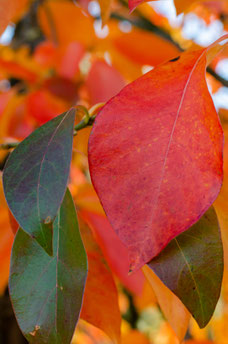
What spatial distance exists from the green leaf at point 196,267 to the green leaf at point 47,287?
7cm

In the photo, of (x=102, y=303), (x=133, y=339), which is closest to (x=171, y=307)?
(x=102, y=303)

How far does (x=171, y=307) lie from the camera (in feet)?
1.51

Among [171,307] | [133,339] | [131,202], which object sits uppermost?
[131,202]

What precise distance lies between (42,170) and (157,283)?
0.17m

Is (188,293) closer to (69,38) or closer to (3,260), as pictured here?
(3,260)

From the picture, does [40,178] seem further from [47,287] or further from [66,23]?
[66,23]

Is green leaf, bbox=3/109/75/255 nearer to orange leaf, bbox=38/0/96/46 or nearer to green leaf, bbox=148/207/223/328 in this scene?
green leaf, bbox=148/207/223/328

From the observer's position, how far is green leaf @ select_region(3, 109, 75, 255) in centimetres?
35

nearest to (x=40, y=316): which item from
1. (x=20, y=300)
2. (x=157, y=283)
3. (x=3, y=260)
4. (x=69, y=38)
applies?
(x=20, y=300)

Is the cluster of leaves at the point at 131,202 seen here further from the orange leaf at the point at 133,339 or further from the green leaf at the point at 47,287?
the orange leaf at the point at 133,339

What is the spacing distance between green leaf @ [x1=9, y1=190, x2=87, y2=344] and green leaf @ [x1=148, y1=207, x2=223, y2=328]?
0.23 feet

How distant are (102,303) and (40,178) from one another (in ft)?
0.53

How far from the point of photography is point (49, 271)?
0.42 m

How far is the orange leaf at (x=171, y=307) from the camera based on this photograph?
1.50ft
